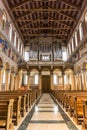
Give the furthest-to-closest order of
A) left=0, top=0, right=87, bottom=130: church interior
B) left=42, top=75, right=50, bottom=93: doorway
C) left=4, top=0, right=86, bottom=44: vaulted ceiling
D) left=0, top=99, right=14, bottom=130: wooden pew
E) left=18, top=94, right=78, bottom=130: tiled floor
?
left=42, top=75, right=50, bottom=93: doorway
left=4, top=0, right=86, bottom=44: vaulted ceiling
left=0, top=0, right=87, bottom=130: church interior
left=18, top=94, right=78, bottom=130: tiled floor
left=0, top=99, right=14, bottom=130: wooden pew

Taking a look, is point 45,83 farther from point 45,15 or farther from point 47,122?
point 47,122

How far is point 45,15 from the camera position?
18906 millimetres

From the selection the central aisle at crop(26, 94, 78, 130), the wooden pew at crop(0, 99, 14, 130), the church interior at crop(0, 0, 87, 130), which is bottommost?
the central aisle at crop(26, 94, 78, 130)

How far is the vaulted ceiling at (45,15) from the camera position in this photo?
15.0m

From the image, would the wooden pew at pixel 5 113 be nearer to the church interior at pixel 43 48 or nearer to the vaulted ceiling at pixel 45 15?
the church interior at pixel 43 48

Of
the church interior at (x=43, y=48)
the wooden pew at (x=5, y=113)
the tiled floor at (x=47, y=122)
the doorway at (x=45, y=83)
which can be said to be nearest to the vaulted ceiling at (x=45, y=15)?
the church interior at (x=43, y=48)

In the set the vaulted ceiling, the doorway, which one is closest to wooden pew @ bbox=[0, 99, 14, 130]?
the vaulted ceiling

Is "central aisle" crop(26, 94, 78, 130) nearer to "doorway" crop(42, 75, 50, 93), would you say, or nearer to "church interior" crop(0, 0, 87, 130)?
"church interior" crop(0, 0, 87, 130)

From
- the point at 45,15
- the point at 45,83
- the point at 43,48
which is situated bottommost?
the point at 45,83

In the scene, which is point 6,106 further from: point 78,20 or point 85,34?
point 78,20

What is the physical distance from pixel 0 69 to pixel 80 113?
1013 cm

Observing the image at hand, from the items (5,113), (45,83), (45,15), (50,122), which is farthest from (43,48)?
(5,113)

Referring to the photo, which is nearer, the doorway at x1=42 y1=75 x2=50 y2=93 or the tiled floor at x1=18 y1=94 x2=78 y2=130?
the tiled floor at x1=18 y1=94 x2=78 y2=130

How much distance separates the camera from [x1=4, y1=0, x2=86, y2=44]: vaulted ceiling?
15.0 metres
